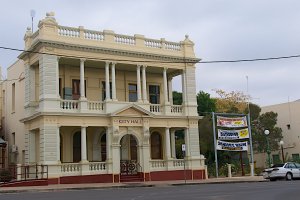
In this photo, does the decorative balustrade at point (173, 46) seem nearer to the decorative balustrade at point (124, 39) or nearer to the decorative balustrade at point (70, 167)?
A: the decorative balustrade at point (124, 39)

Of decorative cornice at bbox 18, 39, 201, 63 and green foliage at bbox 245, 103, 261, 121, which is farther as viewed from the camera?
green foliage at bbox 245, 103, 261, 121

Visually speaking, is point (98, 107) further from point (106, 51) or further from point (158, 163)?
point (158, 163)

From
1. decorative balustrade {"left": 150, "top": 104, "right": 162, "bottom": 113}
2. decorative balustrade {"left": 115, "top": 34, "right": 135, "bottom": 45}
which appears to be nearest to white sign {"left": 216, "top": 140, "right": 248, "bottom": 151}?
decorative balustrade {"left": 150, "top": 104, "right": 162, "bottom": 113}

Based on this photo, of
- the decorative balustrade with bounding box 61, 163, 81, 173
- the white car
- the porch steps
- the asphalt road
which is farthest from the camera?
the white car

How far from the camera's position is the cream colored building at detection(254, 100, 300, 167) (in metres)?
53.8

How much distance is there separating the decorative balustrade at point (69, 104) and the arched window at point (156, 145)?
26.0 feet

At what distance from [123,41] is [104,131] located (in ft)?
21.8

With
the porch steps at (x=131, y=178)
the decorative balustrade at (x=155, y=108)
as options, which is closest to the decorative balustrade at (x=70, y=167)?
the porch steps at (x=131, y=178)

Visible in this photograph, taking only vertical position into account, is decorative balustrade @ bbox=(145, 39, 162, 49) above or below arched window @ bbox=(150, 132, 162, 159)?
above

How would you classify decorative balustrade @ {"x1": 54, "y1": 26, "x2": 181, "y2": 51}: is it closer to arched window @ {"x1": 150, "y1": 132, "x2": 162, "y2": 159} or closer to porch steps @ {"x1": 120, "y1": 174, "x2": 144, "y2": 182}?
arched window @ {"x1": 150, "y1": 132, "x2": 162, "y2": 159}

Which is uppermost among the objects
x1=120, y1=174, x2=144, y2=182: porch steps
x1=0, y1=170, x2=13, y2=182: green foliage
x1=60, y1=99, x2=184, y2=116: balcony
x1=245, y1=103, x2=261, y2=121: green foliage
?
x1=245, y1=103, x2=261, y2=121: green foliage

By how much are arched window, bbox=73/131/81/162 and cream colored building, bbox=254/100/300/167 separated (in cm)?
2913

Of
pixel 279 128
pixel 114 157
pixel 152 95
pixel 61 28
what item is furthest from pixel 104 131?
pixel 279 128

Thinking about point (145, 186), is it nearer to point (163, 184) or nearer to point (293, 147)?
point (163, 184)
